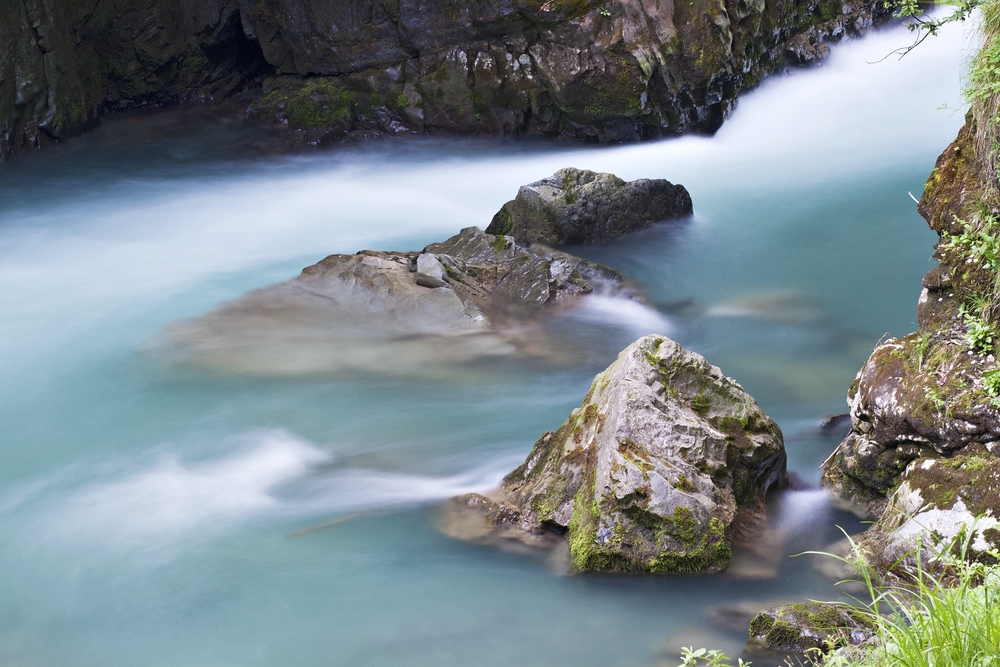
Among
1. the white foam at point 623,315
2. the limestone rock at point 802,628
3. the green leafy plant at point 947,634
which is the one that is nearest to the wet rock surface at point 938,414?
the limestone rock at point 802,628

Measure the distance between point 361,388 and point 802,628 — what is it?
3753mm

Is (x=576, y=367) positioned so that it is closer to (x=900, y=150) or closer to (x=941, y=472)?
(x=941, y=472)

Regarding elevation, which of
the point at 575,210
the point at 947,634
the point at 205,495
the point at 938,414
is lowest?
the point at 205,495

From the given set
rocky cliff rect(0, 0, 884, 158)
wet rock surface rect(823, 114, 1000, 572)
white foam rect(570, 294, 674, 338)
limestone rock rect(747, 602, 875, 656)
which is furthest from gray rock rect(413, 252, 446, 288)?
rocky cliff rect(0, 0, 884, 158)

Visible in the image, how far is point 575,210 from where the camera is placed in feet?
29.8

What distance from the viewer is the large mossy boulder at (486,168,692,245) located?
905 cm

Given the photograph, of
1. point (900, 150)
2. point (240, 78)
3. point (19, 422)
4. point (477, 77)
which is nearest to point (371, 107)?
point (477, 77)

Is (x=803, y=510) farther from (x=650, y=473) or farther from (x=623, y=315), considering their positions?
(x=623, y=315)

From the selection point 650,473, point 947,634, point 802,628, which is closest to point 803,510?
point 650,473

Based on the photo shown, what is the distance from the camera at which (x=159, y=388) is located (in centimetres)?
664

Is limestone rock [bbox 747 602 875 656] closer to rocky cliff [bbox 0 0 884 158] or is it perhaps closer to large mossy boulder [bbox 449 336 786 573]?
large mossy boulder [bbox 449 336 786 573]

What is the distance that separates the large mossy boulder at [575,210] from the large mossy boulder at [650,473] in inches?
164

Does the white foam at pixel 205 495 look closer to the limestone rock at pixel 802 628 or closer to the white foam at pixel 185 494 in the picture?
the white foam at pixel 185 494

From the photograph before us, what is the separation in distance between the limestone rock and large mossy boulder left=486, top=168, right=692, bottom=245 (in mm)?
5723
